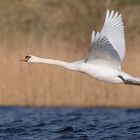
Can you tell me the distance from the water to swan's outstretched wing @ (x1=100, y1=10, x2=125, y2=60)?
121 centimetres

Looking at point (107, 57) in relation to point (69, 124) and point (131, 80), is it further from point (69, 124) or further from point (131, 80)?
point (69, 124)

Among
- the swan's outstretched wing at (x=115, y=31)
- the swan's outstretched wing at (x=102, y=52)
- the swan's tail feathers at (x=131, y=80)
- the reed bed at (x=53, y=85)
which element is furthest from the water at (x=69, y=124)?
the swan's outstretched wing at (x=115, y=31)

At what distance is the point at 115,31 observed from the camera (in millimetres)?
10031

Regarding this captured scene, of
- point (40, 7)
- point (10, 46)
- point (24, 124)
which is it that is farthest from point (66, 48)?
point (40, 7)

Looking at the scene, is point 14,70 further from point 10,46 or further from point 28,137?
point 28,137

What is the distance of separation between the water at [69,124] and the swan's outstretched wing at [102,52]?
1038mm

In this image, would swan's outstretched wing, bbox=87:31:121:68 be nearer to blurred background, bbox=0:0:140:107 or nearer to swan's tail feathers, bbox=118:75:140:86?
swan's tail feathers, bbox=118:75:140:86

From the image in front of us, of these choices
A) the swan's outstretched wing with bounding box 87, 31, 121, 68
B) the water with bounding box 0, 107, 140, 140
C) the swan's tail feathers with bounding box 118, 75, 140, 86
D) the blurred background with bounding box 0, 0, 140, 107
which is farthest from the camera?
the blurred background with bounding box 0, 0, 140, 107

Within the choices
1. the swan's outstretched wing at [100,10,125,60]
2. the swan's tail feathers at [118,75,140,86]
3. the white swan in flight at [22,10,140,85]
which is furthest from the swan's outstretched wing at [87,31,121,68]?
the swan's tail feathers at [118,75,140,86]

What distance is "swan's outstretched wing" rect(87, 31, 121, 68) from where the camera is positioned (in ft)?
30.8

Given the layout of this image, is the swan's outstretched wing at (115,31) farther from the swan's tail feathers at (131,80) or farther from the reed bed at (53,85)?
the reed bed at (53,85)

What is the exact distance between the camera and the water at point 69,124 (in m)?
10.1

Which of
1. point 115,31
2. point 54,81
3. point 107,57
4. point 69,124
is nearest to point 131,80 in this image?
point 107,57

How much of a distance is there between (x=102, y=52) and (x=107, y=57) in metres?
0.21
